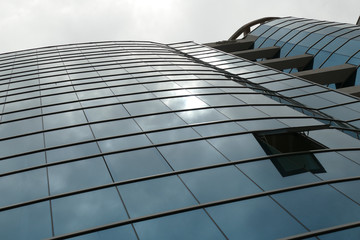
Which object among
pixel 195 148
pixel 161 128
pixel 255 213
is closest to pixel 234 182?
pixel 255 213

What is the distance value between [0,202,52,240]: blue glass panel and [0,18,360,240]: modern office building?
45 millimetres

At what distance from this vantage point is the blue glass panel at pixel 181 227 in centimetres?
1054

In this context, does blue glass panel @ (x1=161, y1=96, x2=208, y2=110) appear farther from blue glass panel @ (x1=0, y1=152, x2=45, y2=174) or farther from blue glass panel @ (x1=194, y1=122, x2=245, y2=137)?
blue glass panel @ (x1=0, y1=152, x2=45, y2=174)

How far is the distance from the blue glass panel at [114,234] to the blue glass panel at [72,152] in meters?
4.75

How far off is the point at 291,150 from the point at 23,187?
369 inches

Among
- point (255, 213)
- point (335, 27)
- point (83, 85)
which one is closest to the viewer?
point (255, 213)

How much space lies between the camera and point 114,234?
34.9 feet

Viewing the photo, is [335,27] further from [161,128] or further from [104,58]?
[161,128]

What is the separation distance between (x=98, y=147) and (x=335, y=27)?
36287 mm

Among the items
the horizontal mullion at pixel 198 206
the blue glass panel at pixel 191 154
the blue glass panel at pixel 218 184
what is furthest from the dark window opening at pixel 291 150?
the blue glass panel at pixel 191 154

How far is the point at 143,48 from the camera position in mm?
37625

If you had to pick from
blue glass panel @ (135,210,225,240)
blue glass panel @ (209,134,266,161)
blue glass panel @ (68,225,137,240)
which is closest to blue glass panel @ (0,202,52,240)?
blue glass panel @ (68,225,137,240)

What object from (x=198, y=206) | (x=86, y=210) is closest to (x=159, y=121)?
(x=198, y=206)

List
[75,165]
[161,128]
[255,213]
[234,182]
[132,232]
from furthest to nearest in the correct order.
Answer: [161,128]
[75,165]
[234,182]
[255,213]
[132,232]
